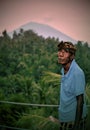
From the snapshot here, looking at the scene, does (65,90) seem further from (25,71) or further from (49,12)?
(49,12)

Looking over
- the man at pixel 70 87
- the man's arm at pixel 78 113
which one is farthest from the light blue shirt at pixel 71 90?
the man's arm at pixel 78 113

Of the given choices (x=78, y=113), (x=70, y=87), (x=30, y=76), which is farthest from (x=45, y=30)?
(x=78, y=113)

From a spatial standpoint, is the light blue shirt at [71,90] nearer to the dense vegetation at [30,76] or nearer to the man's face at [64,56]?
the man's face at [64,56]

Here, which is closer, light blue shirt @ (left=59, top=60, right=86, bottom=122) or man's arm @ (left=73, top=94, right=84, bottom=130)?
man's arm @ (left=73, top=94, right=84, bottom=130)

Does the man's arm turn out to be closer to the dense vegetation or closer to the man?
the man

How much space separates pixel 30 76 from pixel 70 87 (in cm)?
108

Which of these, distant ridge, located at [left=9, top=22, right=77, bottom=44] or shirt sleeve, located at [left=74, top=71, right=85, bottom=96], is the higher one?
distant ridge, located at [left=9, top=22, right=77, bottom=44]

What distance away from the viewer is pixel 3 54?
3924 millimetres

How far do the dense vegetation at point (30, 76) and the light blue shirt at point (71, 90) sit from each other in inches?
22.3

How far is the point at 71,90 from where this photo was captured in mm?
2809

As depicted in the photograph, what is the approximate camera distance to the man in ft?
9.12

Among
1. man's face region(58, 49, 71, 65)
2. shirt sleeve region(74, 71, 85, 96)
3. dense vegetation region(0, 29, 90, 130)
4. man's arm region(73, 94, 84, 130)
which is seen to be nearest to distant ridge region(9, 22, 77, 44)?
dense vegetation region(0, 29, 90, 130)

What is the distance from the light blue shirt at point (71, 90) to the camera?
2779mm

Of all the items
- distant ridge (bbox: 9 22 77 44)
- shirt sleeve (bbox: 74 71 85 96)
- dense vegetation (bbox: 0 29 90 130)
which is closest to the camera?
shirt sleeve (bbox: 74 71 85 96)
